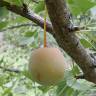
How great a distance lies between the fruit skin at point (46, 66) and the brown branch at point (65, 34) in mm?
34

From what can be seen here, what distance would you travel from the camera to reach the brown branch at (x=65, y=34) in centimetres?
63

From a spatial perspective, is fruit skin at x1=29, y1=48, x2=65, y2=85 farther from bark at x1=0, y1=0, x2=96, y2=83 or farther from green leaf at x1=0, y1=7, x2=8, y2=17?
green leaf at x1=0, y1=7, x2=8, y2=17

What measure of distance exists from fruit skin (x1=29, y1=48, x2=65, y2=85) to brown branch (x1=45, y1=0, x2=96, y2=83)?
3 cm

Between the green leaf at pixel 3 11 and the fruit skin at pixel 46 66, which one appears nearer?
the fruit skin at pixel 46 66

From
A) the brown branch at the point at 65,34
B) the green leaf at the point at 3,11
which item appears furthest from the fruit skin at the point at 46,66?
the green leaf at the point at 3,11

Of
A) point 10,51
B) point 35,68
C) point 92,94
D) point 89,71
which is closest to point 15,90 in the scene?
point 92,94

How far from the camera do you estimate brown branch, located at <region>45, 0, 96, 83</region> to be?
63 cm

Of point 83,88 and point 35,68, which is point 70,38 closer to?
point 35,68

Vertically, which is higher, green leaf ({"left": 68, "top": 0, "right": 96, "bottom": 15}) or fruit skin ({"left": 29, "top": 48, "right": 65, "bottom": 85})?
green leaf ({"left": 68, "top": 0, "right": 96, "bottom": 15})

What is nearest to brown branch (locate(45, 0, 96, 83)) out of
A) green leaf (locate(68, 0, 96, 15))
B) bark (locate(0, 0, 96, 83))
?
bark (locate(0, 0, 96, 83))

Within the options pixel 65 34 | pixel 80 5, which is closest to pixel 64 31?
pixel 65 34

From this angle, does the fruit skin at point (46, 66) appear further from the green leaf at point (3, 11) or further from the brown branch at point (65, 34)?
→ the green leaf at point (3, 11)

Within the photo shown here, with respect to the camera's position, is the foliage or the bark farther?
the foliage

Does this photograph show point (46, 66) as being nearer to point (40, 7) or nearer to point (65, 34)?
point (65, 34)
